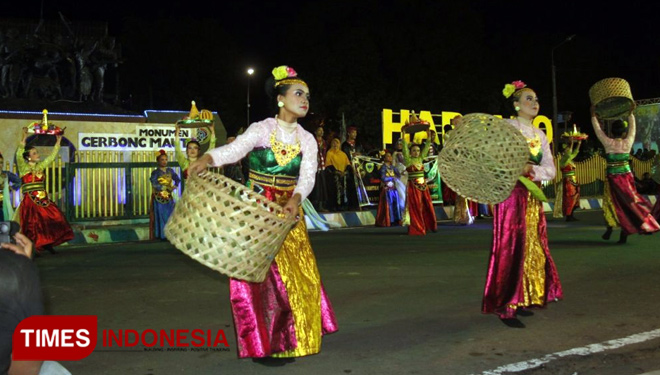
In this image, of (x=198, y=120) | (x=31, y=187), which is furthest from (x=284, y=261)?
(x=198, y=120)

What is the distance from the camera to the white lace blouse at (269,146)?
15.4 ft

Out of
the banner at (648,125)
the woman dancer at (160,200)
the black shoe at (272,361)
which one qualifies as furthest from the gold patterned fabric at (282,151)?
the banner at (648,125)

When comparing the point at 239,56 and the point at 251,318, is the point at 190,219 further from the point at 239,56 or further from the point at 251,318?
the point at 239,56

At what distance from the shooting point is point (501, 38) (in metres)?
47.8

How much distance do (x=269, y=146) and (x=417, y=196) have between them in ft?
30.2

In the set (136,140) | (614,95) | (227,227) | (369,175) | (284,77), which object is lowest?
(227,227)

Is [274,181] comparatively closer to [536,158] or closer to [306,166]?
[306,166]

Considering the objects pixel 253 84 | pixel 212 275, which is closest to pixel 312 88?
pixel 253 84

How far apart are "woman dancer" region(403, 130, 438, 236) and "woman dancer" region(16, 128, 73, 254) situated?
19.7ft

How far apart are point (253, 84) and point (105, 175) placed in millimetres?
40602

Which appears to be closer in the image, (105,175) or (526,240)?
(526,240)

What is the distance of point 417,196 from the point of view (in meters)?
13.8

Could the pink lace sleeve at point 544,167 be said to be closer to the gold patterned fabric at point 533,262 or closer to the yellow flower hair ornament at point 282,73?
the gold patterned fabric at point 533,262

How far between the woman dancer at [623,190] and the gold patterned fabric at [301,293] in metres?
7.10
